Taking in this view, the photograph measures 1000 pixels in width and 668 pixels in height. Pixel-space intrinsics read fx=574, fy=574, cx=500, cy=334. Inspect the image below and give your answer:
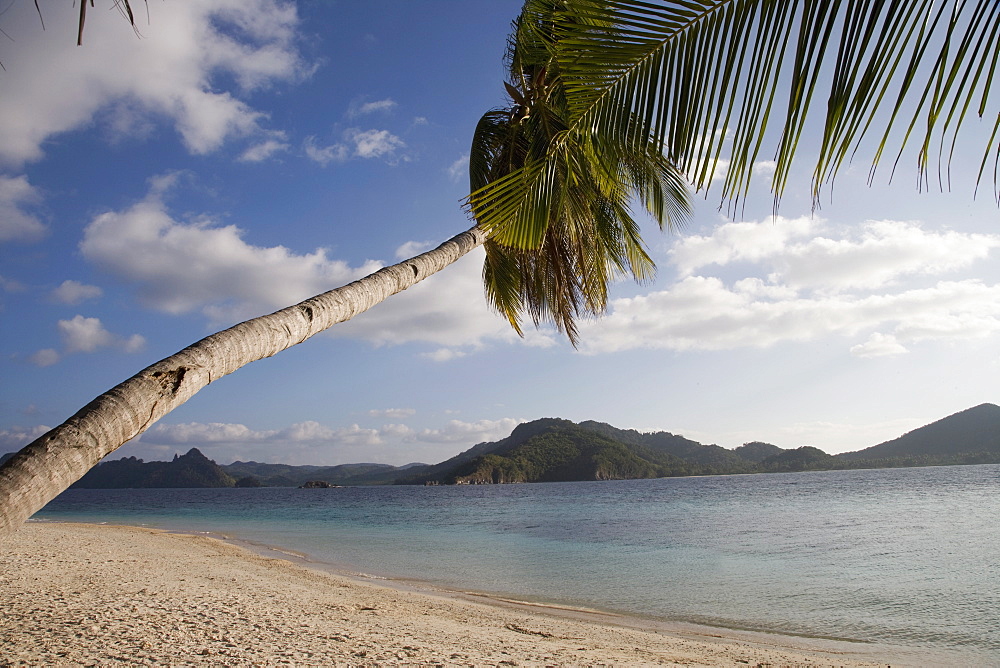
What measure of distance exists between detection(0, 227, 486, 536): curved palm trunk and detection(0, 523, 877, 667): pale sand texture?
385 centimetres

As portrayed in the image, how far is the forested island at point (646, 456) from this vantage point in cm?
9575

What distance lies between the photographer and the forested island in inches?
3770

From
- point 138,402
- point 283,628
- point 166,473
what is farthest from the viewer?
point 166,473

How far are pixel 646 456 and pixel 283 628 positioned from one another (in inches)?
4060

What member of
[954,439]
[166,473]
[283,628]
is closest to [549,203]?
[283,628]

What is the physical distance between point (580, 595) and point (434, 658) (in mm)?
6286

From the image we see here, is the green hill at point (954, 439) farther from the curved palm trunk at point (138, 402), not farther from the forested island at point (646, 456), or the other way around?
the curved palm trunk at point (138, 402)

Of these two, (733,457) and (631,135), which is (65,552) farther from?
(733,457)

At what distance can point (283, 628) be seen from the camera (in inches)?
258

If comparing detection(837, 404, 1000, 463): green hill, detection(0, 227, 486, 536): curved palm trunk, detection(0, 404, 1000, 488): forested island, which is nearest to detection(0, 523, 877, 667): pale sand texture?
detection(0, 227, 486, 536): curved palm trunk

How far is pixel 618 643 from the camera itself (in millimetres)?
7297

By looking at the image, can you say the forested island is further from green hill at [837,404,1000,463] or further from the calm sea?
the calm sea

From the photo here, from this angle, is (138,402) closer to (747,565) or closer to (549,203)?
(549,203)

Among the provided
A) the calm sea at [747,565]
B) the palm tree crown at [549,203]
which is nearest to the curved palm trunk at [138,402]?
the palm tree crown at [549,203]
